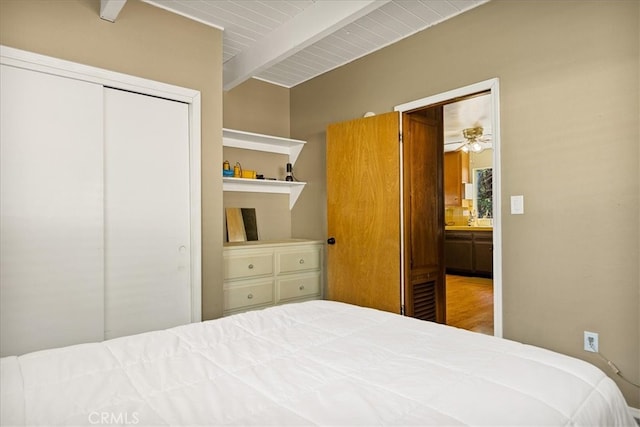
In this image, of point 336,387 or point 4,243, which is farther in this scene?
point 4,243

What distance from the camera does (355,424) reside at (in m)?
0.84

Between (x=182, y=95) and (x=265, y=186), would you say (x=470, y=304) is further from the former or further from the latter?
(x=182, y=95)

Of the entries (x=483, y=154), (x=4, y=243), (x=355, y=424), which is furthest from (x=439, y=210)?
(x=483, y=154)

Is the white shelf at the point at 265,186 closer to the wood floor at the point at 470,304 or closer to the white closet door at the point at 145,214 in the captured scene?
the white closet door at the point at 145,214

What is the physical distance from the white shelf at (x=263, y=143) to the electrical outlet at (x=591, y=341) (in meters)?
3.01

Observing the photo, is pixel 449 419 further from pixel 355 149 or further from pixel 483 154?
pixel 483 154

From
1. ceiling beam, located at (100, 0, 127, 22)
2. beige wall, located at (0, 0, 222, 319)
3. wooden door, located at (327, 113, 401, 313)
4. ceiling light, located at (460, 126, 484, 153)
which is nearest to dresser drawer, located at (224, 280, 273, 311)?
beige wall, located at (0, 0, 222, 319)

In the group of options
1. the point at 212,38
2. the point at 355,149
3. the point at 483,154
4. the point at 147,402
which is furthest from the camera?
the point at 483,154

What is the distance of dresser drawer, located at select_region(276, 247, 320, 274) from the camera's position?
3.68 metres

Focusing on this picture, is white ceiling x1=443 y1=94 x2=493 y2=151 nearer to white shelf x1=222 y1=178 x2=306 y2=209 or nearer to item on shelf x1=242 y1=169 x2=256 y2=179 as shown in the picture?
white shelf x1=222 y1=178 x2=306 y2=209

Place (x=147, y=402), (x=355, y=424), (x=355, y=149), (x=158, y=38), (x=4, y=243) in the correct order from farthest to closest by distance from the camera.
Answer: (x=355, y=149), (x=158, y=38), (x=4, y=243), (x=147, y=402), (x=355, y=424)

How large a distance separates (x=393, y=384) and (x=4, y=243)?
7.55 ft

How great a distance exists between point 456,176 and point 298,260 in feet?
17.5

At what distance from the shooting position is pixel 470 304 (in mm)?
4676
